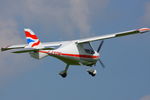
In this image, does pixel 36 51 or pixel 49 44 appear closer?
pixel 36 51

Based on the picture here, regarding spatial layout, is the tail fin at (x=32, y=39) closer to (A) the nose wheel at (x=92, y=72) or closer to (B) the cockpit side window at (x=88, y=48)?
(B) the cockpit side window at (x=88, y=48)

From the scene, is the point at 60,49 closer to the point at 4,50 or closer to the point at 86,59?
the point at 86,59

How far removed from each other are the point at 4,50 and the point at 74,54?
697 centimetres

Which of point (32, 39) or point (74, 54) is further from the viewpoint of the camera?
point (32, 39)

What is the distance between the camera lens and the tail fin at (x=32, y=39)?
54406 mm

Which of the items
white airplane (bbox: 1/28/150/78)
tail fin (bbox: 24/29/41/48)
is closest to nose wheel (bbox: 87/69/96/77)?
white airplane (bbox: 1/28/150/78)

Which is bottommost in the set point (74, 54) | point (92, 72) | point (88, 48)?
point (92, 72)

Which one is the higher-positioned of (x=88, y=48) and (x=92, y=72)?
(x=88, y=48)

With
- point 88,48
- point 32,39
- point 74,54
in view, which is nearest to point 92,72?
point 88,48

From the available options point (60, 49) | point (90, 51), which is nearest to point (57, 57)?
point (60, 49)

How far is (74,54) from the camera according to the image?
51.4 m

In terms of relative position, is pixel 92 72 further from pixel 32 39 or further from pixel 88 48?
pixel 32 39

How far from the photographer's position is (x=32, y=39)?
5481cm

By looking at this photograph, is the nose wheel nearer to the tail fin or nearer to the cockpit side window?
the cockpit side window
